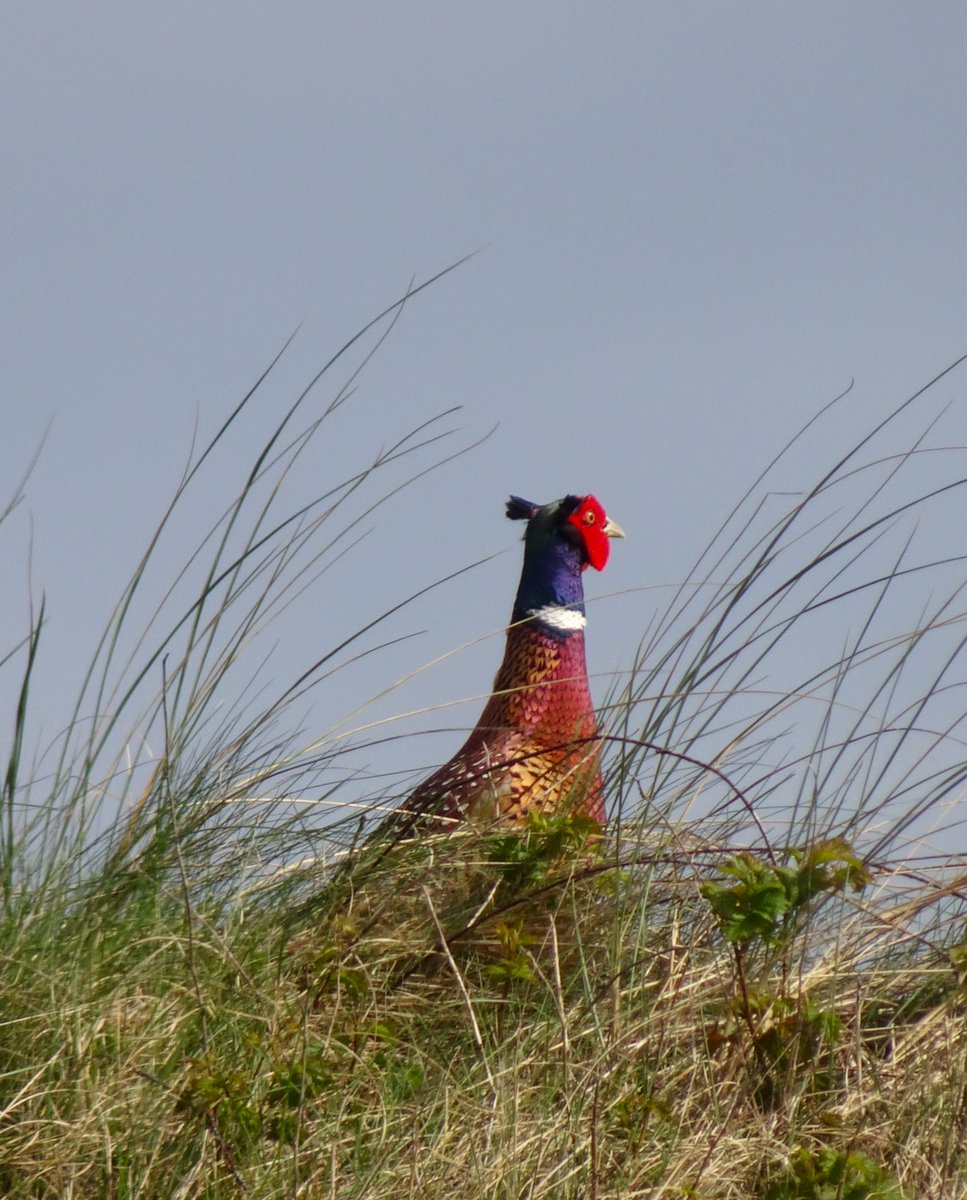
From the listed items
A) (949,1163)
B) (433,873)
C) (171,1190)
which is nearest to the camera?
(171,1190)

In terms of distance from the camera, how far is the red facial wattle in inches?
205

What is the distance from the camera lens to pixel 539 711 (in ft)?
14.7

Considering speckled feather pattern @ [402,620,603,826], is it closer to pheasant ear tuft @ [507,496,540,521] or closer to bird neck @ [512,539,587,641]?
bird neck @ [512,539,587,641]

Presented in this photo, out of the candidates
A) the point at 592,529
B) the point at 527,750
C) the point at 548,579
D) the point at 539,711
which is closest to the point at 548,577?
the point at 548,579

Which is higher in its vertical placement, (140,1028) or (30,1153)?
(140,1028)

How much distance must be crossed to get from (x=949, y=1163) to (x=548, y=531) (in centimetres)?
298

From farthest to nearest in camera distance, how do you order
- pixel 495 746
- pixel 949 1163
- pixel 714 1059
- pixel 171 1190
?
pixel 495 746
pixel 714 1059
pixel 949 1163
pixel 171 1190

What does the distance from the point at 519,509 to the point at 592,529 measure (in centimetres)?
31

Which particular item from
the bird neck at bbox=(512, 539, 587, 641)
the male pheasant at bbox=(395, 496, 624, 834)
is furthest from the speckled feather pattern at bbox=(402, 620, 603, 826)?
the bird neck at bbox=(512, 539, 587, 641)

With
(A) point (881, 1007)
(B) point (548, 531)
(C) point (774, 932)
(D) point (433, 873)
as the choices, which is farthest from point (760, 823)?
(B) point (548, 531)

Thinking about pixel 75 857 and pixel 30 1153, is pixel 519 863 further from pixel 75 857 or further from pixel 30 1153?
pixel 30 1153

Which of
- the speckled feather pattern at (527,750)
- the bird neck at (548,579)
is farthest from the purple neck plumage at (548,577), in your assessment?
the speckled feather pattern at (527,750)

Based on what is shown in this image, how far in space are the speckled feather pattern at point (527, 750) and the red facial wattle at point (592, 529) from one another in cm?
48

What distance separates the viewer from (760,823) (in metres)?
2.89
